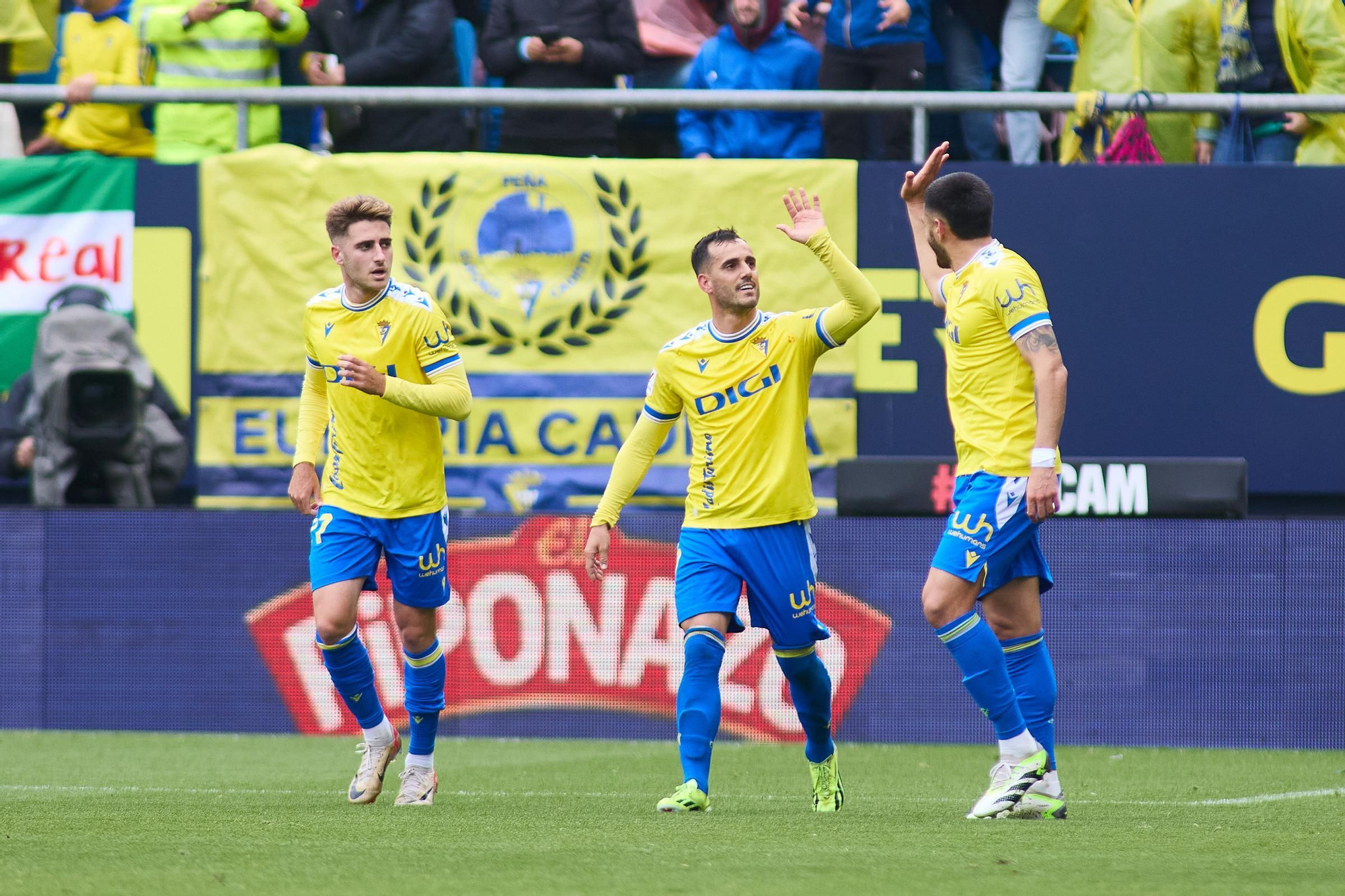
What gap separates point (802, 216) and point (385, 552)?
2104 mm

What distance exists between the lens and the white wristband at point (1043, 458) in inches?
238

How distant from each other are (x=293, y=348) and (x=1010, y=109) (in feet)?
14.2

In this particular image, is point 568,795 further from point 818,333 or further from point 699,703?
point 818,333

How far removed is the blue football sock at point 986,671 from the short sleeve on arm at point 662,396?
137 cm

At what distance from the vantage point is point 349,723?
405 inches

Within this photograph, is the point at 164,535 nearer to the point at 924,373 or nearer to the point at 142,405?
the point at 142,405

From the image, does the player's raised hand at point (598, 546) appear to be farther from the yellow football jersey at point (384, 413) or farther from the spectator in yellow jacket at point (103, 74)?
the spectator in yellow jacket at point (103, 74)

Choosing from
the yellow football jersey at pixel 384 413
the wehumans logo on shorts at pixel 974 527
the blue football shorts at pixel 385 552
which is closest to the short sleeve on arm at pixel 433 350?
the yellow football jersey at pixel 384 413

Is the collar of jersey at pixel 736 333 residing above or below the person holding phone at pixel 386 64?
below

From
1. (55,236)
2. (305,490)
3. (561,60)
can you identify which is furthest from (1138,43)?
(55,236)

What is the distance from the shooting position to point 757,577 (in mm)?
6605

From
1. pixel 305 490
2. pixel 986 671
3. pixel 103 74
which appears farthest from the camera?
pixel 103 74

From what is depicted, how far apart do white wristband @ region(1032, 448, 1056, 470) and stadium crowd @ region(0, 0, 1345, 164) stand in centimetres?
466

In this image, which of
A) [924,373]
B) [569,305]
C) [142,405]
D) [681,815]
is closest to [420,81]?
[569,305]
